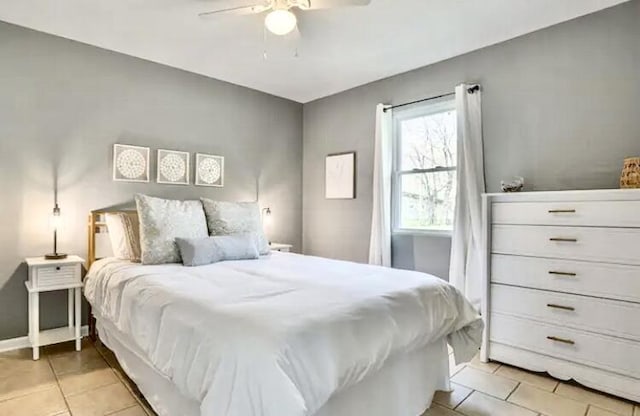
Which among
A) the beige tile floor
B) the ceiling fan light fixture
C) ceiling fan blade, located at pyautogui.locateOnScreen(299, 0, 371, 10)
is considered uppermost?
ceiling fan blade, located at pyautogui.locateOnScreen(299, 0, 371, 10)

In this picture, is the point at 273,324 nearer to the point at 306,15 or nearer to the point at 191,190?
the point at 306,15

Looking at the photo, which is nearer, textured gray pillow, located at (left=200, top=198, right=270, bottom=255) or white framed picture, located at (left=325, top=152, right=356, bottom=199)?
textured gray pillow, located at (left=200, top=198, right=270, bottom=255)

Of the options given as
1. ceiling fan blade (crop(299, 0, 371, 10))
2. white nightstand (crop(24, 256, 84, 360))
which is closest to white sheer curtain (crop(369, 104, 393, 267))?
ceiling fan blade (crop(299, 0, 371, 10))

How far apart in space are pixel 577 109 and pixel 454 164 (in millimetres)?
1062

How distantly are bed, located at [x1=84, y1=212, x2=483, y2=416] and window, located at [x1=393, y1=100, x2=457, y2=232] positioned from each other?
1500 mm

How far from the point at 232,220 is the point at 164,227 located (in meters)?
0.60

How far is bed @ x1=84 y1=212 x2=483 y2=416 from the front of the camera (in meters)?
1.28

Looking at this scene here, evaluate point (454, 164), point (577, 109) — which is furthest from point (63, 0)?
point (577, 109)

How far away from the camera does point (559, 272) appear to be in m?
2.43

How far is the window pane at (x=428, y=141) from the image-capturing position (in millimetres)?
3590

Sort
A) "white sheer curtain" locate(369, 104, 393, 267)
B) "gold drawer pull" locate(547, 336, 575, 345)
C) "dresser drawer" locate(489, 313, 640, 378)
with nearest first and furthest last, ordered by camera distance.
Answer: "dresser drawer" locate(489, 313, 640, 378), "gold drawer pull" locate(547, 336, 575, 345), "white sheer curtain" locate(369, 104, 393, 267)

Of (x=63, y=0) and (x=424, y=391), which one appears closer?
(x=424, y=391)

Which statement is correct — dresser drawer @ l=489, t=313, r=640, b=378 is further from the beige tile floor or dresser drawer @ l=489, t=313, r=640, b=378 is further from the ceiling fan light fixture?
the ceiling fan light fixture

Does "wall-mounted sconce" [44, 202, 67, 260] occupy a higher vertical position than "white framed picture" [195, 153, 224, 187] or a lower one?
lower
